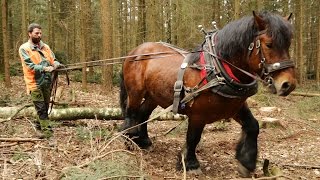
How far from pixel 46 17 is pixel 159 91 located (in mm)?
19289

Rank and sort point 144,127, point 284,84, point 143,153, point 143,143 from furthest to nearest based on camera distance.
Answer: point 144,127, point 143,143, point 143,153, point 284,84

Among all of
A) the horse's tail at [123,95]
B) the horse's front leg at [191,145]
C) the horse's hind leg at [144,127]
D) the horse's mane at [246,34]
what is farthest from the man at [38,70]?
the horse's mane at [246,34]

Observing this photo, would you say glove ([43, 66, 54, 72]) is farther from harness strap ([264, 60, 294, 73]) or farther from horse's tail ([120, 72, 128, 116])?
harness strap ([264, 60, 294, 73])

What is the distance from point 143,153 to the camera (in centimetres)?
576

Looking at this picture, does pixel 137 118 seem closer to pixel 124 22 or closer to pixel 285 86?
pixel 285 86

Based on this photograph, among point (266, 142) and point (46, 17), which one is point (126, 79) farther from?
point (46, 17)

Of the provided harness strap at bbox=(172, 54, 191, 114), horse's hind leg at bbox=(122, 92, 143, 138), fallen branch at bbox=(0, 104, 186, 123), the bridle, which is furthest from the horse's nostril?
fallen branch at bbox=(0, 104, 186, 123)

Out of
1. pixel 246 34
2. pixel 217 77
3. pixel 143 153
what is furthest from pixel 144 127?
pixel 246 34

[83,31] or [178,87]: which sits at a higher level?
[83,31]

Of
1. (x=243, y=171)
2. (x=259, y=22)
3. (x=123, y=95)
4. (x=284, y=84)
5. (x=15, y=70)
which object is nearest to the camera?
(x=284, y=84)

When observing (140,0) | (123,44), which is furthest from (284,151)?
(123,44)

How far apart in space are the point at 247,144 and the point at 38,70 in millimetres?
3345

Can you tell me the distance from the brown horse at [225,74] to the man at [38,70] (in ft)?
4.54

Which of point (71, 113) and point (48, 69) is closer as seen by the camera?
point (48, 69)
